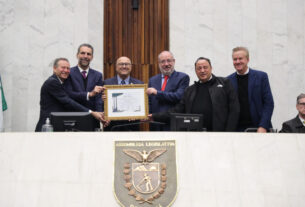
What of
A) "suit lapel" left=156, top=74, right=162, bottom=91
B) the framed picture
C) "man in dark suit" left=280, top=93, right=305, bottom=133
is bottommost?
"man in dark suit" left=280, top=93, right=305, bottom=133

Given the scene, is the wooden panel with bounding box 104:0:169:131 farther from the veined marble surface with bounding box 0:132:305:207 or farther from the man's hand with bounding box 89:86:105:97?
the veined marble surface with bounding box 0:132:305:207

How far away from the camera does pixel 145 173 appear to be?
5.14 meters

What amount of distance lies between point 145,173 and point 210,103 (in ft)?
5.78

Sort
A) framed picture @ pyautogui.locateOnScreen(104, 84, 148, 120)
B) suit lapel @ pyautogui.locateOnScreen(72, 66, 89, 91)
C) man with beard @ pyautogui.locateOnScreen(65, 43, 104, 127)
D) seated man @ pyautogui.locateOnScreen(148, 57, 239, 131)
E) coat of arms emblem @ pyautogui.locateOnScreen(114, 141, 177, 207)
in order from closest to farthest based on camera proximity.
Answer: coat of arms emblem @ pyautogui.locateOnScreen(114, 141, 177, 207) < seated man @ pyautogui.locateOnScreen(148, 57, 239, 131) < framed picture @ pyautogui.locateOnScreen(104, 84, 148, 120) < man with beard @ pyautogui.locateOnScreen(65, 43, 104, 127) < suit lapel @ pyautogui.locateOnScreen(72, 66, 89, 91)

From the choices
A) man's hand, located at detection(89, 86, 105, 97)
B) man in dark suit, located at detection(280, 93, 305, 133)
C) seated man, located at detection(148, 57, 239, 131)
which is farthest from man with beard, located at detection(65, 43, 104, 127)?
man in dark suit, located at detection(280, 93, 305, 133)

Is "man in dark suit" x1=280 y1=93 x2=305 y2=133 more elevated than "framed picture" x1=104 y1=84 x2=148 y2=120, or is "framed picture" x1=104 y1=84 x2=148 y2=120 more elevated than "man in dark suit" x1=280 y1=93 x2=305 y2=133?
"framed picture" x1=104 y1=84 x2=148 y2=120

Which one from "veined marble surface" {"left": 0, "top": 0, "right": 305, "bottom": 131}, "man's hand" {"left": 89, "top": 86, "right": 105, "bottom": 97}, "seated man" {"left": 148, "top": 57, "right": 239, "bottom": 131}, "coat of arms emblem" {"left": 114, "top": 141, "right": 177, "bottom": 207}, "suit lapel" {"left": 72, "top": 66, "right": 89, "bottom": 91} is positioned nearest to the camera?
"coat of arms emblem" {"left": 114, "top": 141, "right": 177, "bottom": 207}

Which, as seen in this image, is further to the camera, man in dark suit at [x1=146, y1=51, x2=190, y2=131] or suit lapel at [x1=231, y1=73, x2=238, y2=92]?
man in dark suit at [x1=146, y1=51, x2=190, y2=131]

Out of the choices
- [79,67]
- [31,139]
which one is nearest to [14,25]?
[79,67]

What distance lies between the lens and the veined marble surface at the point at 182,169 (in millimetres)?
5051

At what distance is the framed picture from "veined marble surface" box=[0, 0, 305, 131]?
2.72 meters

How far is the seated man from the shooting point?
635 cm

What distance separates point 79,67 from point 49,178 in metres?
2.52

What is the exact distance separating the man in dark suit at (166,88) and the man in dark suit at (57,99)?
2.79 feet
